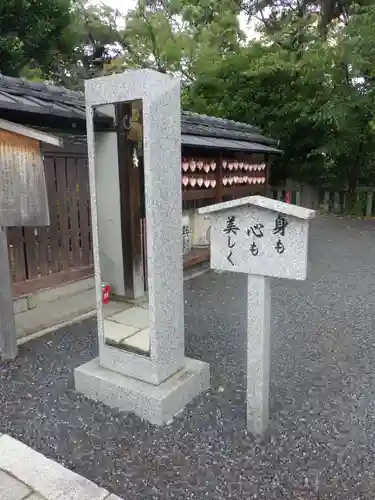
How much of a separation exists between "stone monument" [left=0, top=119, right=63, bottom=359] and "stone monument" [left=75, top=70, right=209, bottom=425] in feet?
2.29

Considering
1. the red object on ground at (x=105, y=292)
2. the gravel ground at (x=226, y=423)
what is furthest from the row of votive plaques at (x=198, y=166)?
the red object on ground at (x=105, y=292)

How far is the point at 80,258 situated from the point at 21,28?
12.4 metres

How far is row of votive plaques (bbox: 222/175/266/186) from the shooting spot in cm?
790

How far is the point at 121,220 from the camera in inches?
143

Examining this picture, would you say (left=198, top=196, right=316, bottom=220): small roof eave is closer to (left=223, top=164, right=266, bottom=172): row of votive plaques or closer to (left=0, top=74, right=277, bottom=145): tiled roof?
(left=0, top=74, right=277, bottom=145): tiled roof

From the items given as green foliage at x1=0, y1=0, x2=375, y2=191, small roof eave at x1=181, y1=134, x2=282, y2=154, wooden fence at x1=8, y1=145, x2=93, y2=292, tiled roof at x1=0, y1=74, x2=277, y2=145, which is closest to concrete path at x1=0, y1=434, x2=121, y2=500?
wooden fence at x1=8, y1=145, x2=93, y2=292

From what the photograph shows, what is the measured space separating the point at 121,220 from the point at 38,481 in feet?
6.91

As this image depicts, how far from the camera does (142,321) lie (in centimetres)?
322

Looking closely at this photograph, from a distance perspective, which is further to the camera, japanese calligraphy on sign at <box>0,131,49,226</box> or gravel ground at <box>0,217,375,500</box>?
japanese calligraphy on sign at <box>0,131,49,226</box>

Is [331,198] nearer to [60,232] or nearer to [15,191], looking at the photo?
[60,232]

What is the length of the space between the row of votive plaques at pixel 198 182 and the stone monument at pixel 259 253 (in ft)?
13.5

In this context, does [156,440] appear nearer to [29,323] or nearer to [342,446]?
[342,446]

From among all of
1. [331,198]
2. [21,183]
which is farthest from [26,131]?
[331,198]

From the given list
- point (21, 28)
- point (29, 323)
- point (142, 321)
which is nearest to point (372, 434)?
point (142, 321)
